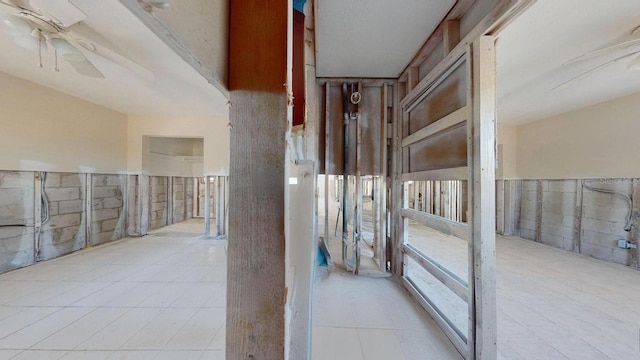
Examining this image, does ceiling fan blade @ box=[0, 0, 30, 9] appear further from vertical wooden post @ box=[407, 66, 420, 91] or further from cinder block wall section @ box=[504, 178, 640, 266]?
cinder block wall section @ box=[504, 178, 640, 266]

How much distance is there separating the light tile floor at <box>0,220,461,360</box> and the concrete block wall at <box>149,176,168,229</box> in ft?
7.63

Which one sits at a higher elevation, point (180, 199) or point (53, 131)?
point (53, 131)

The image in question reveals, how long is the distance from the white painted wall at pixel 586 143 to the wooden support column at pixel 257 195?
577 cm

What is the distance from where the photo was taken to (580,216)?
4.55m

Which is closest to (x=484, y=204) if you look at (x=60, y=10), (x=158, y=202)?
(x=60, y=10)

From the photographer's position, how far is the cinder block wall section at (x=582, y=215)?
3.94 m

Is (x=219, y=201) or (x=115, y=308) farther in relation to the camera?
(x=219, y=201)

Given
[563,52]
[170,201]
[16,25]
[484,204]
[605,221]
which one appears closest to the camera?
[484,204]

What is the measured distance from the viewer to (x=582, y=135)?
180 inches

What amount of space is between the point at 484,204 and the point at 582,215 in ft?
15.5

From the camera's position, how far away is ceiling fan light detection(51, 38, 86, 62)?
6.91 feet

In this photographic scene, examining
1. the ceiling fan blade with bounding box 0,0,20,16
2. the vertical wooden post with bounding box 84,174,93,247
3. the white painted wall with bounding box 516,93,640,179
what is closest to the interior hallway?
the white painted wall with bounding box 516,93,640,179

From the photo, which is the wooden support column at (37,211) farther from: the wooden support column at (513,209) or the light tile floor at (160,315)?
the wooden support column at (513,209)

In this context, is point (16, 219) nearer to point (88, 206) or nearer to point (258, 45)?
point (88, 206)
